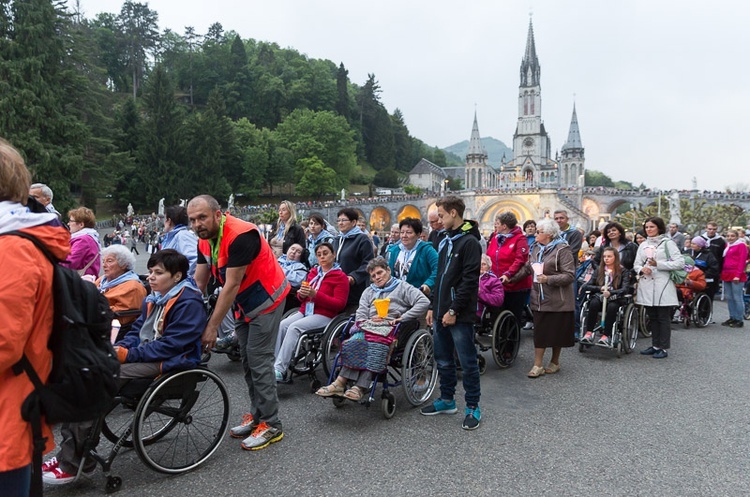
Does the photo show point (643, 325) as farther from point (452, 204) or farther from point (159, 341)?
point (159, 341)

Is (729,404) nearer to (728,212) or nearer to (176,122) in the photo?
(728,212)

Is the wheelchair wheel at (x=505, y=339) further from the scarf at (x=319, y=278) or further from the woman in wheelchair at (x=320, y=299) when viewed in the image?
the scarf at (x=319, y=278)

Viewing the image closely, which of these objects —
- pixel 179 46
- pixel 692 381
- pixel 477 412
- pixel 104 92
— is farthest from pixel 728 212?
pixel 179 46

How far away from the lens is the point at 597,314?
19.9ft

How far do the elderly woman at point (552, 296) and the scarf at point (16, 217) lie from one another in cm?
465

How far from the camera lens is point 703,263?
8266mm

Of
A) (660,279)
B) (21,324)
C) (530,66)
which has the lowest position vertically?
(660,279)

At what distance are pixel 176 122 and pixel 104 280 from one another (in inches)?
1664

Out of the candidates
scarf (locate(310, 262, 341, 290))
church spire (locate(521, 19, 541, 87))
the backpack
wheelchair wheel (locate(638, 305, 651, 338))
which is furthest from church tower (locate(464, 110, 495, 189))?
the backpack

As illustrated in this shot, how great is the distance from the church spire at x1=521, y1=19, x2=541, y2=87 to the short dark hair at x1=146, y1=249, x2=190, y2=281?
9773cm

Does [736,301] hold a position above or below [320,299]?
below

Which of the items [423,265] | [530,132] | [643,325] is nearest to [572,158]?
[530,132]

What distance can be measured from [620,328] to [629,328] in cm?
18

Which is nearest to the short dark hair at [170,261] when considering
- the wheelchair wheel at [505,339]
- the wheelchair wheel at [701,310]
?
the wheelchair wheel at [505,339]
